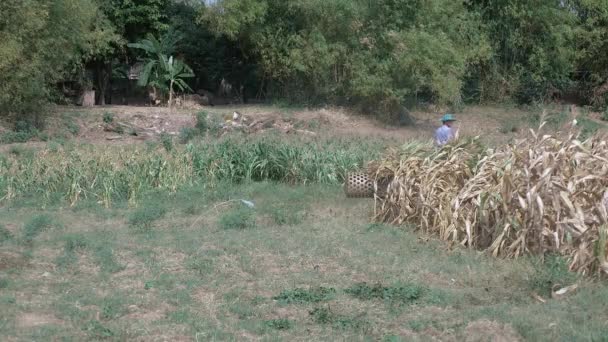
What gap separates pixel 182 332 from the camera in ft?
18.5

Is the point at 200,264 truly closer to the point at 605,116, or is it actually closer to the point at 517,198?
the point at 517,198

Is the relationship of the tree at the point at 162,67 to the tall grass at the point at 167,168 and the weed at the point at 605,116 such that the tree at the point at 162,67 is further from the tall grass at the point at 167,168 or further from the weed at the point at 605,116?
the weed at the point at 605,116

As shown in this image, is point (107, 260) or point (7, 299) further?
point (107, 260)

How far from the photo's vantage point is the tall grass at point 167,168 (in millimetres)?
11531

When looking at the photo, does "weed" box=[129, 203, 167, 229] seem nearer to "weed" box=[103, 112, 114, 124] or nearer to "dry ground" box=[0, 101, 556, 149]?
"dry ground" box=[0, 101, 556, 149]

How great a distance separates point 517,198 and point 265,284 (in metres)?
2.63

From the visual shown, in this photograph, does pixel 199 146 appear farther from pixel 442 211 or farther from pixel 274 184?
pixel 442 211

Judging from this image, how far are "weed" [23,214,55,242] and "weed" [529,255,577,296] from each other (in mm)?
5425

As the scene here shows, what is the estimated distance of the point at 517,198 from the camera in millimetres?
7566

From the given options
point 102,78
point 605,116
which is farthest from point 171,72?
point 605,116

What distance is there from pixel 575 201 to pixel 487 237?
1.11 m

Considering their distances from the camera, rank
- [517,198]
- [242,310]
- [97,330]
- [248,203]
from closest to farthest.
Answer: [97,330], [242,310], [517,198], [248,203]

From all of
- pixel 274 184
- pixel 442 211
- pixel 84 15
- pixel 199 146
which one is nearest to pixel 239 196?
pixel 274 184

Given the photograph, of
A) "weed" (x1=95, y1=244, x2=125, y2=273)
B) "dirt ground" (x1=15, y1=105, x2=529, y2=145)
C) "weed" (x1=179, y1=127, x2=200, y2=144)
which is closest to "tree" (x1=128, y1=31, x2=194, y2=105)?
"dirt ground" (x1=15, y1=105, x2=529, y2=145)
